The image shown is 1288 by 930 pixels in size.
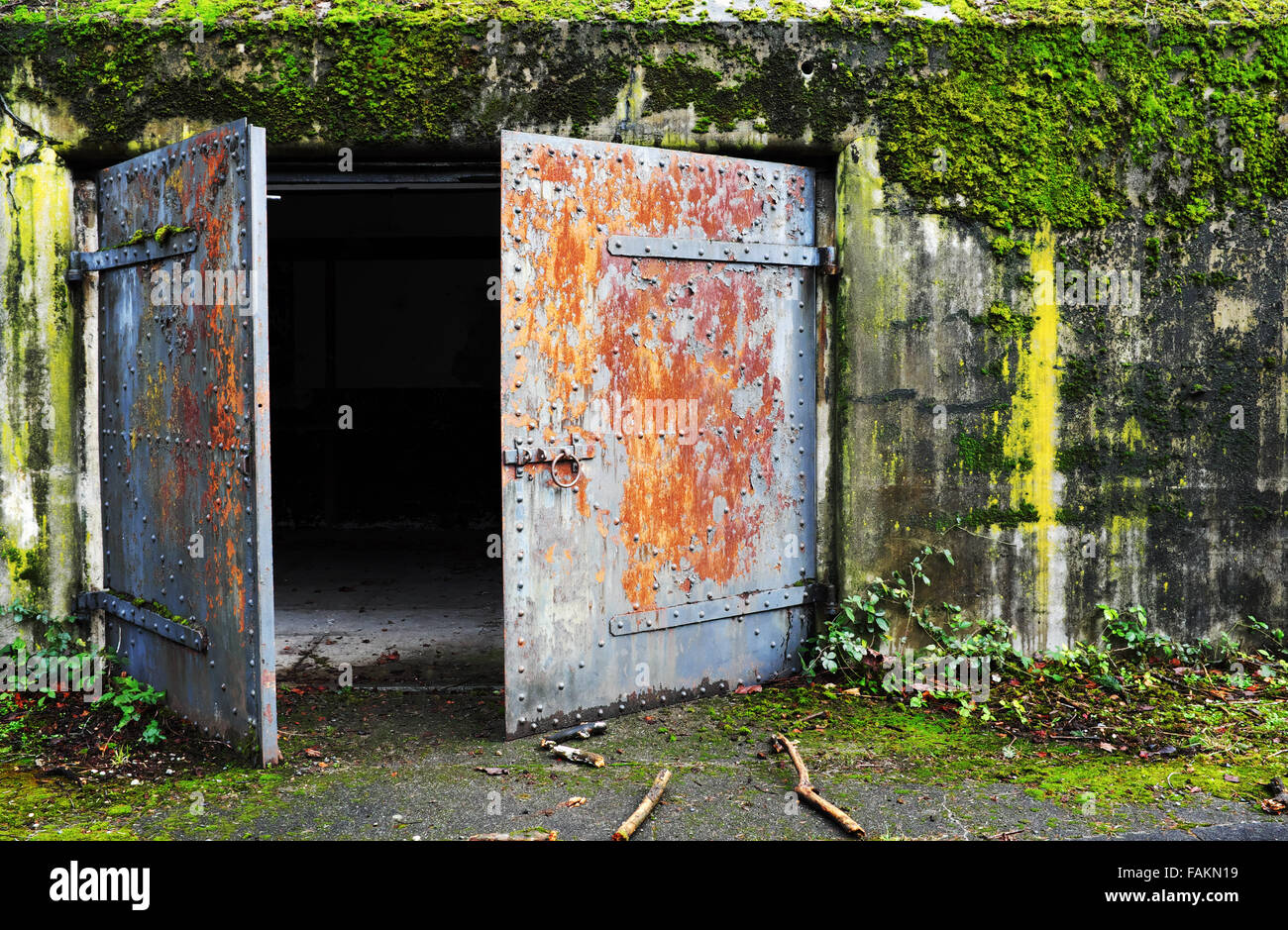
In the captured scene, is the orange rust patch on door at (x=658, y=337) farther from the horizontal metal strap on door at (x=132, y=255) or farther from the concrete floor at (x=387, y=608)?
the concrete floor at (x=387, y=608)

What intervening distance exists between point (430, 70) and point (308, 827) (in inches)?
131

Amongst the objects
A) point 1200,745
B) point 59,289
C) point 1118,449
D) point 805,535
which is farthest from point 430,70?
point 1200,745

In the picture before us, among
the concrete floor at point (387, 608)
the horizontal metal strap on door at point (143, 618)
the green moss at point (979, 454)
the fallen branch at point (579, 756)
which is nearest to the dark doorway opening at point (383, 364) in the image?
the concrete floor at point (387, 608)

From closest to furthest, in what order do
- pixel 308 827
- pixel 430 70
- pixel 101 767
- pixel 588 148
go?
pixel 308 827, pixel 101 767, pixel 588 148, pixel 430 70

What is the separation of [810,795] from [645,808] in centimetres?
62

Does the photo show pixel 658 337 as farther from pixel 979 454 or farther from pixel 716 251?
pixel 979 454

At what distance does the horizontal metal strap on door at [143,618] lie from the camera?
13.9 ft

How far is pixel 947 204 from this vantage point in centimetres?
503

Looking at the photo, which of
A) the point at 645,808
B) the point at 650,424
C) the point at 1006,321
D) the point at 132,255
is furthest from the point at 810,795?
the point at 132,255

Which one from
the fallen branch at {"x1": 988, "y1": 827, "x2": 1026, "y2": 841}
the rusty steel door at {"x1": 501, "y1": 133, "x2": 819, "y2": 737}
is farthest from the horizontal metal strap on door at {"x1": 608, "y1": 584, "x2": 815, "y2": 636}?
the fallen branch at {"x1": 988, "y1": 827, "x2": 1026, "y2": 841}

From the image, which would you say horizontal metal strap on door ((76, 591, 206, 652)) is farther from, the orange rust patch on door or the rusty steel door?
the orange rust patch on door

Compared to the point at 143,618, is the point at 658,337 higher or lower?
higher

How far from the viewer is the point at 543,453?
4.32m

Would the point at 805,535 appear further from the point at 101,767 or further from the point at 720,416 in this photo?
the point at 101,767
